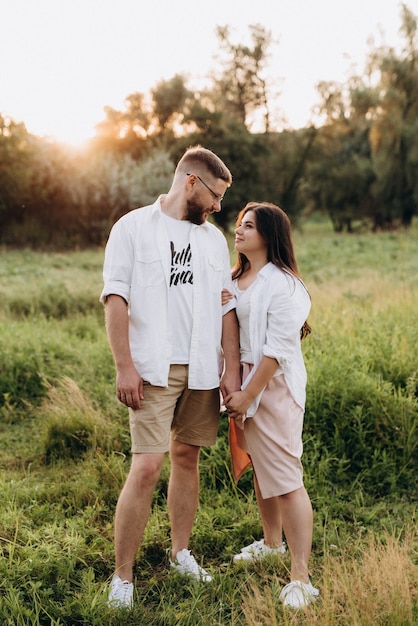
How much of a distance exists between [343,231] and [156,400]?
124 ft

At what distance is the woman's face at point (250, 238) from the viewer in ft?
11.1

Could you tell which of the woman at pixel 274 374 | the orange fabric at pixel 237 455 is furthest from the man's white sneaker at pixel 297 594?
the orange fabric at pixel 237 455

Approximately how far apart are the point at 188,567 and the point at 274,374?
1.18 m

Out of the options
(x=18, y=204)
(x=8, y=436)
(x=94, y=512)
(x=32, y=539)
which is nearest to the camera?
(x=32, y=539)

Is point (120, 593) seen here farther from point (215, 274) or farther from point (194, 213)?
point (194, 213)

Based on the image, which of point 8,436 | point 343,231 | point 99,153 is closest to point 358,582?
point 8,436

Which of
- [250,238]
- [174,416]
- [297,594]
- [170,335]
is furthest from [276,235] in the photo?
[297,594]

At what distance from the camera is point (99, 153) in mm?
27984

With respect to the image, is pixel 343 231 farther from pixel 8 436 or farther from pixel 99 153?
pixel 8 436

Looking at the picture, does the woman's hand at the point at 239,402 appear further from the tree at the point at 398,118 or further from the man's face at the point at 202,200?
the tree at the point at 398,118

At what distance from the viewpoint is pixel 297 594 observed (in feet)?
9.84

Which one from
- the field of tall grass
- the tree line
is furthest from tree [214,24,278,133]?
the field of tall grass

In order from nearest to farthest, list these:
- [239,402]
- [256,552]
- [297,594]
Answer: [297,594] → [239,402] → [256,552]

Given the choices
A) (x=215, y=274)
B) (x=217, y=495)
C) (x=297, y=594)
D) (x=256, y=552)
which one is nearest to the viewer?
(x=297, y=594)
